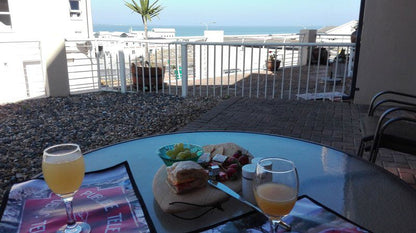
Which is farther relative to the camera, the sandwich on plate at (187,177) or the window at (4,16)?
the window at (4,16)

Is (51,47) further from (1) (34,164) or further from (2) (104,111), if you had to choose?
(1) (34,164)

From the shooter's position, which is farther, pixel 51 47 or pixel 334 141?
pixel 51 47

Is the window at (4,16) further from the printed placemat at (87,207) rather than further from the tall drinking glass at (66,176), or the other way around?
the tall drinking glass at (66,176)

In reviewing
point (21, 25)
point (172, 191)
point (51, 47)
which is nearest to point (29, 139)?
point (51, 47)

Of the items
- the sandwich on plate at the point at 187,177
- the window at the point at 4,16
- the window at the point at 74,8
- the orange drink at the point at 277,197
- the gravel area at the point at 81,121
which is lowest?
the gravel area at the point at 81,121

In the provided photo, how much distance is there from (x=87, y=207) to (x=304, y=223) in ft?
2.05

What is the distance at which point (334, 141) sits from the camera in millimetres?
3309

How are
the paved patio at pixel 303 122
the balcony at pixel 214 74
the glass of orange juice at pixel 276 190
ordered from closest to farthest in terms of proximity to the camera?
1. the glass of orange juice at pixel 276 190
2. the paved patio at pixel 303 122
3. the balcony at pixel 214 74

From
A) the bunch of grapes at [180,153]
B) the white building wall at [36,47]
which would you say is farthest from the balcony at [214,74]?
the bunch of grapes at [180,153]

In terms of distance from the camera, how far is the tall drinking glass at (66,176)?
2.75 feet

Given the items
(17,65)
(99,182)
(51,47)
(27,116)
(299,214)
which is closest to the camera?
(299,214)

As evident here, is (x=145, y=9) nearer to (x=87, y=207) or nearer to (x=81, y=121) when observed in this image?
(x=81, y=121)

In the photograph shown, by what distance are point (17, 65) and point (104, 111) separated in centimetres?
330

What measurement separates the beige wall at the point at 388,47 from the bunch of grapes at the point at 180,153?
4.38 metres
